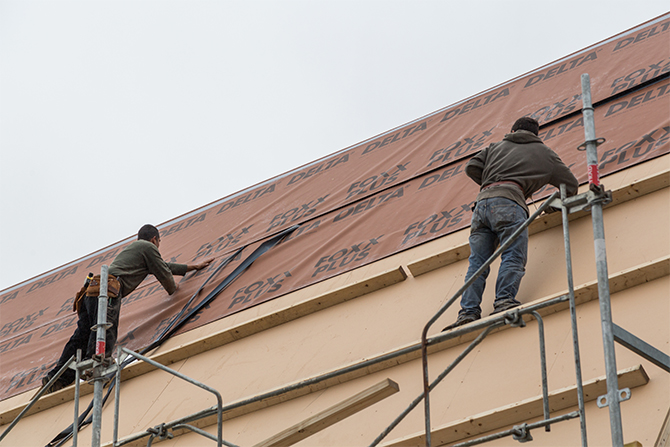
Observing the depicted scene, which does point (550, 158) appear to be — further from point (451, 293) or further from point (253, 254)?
point (253, 254)

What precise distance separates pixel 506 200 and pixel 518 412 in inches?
62.7

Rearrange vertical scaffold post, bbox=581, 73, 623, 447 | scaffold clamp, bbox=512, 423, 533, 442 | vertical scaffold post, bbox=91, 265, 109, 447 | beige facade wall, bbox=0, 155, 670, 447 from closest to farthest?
vertical scaffold post, bbox=581, 73, 623, 447 < scaffold clamp, bbox=512, 423, 533, 442 < beige facade wall, bbox=0, 155, 670, 447 < vertical scaffold post, bbox=91, 265, 109, 447

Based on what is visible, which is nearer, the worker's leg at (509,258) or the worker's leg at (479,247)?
the worker's leg at (509,258)

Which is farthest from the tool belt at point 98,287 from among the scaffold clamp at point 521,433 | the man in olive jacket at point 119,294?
the scaffold clamp at point 521,433

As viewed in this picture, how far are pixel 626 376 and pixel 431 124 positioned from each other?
4.76 metres

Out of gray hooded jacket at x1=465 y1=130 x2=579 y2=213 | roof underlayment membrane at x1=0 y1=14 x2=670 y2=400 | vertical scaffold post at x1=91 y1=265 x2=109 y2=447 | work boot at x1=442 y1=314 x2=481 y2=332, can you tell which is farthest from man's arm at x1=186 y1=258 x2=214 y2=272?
work boot at x1=442 y1=314 x2=481 y2=332

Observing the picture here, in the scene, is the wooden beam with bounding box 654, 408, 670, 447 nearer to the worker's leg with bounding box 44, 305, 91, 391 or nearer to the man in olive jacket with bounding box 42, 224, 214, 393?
the man in olive jacket with bounding box 42, 224, 214, 393

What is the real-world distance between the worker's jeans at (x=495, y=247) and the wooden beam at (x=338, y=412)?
1.20 m

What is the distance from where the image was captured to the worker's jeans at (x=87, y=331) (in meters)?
7.70

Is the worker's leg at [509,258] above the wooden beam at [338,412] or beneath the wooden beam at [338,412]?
above

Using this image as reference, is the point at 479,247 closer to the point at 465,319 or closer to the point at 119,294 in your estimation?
the point at 465,319

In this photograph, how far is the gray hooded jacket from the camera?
6.08m

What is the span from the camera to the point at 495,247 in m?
6.07

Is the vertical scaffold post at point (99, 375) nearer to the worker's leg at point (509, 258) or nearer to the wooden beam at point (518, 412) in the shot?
the wooden beam at point (518, 412)
